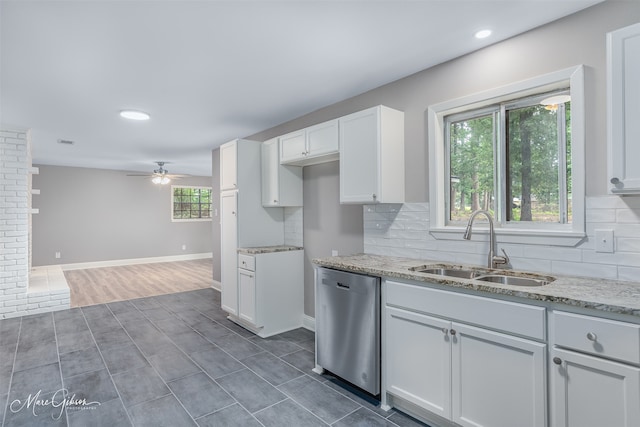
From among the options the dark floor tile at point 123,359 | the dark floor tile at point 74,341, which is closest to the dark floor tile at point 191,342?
the dark floor tile at point 123,359

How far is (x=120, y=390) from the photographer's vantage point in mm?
2520

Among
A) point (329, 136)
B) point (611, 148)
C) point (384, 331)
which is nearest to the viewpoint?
point (611, 148)

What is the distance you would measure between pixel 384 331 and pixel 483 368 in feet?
2.12

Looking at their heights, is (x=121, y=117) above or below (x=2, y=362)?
above

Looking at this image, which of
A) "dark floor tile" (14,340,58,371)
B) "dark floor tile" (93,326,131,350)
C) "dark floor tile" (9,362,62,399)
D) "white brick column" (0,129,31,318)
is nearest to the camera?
"dark floor tile" (9,362,62,399)

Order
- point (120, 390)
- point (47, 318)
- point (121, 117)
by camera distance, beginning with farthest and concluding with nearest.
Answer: point (47, 318) < point (121, 117) < point (120, 390)

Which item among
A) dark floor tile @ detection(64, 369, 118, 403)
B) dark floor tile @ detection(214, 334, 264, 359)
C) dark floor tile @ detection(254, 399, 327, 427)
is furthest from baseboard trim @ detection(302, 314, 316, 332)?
dark floor tile @ detection(64, 369, 118, 403)

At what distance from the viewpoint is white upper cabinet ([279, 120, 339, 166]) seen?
10.1ft

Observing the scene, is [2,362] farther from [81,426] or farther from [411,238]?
[411,238]

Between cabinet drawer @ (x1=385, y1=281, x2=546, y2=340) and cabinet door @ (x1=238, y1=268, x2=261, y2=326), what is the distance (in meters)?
1.84

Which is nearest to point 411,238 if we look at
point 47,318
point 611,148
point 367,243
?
point 367,243

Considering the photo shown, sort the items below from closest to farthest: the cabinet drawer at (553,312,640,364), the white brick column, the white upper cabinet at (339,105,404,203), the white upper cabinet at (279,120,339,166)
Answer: the cabinet drawer at (553,312,640,364), the white upper cabinet at (339,105,404,203), the white upper cabinet at (279,120,339,166), the white brick column

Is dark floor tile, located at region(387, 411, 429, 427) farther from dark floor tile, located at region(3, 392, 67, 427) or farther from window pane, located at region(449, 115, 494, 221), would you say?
dark floor tile, located at region(3, 392, 67, 427)

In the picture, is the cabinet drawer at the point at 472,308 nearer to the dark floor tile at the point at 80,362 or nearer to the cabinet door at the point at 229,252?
the cabinet door at the point at 229,252
